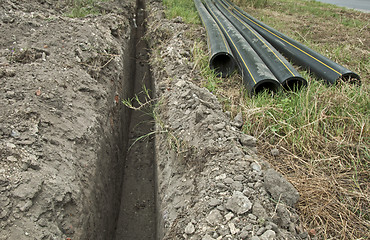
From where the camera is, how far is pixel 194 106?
Result: 9.16 ft

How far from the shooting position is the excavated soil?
1.81m

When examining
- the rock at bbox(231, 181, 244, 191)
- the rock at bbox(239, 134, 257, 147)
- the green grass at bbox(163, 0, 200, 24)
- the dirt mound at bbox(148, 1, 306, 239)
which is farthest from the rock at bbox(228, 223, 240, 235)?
the green grass at bbox(163, 0, 200, 24)

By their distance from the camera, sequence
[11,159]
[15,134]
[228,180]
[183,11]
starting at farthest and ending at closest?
[183,11] < [15,134] < [11,159] < [228,180]

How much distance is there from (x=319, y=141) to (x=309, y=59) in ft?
5.31

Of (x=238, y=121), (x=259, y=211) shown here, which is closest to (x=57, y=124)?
(x=238, y=121)

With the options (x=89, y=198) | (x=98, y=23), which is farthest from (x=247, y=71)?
(x=98, y=23)

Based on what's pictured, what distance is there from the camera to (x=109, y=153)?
315 cm

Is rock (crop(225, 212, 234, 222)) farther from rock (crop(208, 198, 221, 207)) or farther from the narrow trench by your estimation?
the narrow trench

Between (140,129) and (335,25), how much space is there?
5.31 meters

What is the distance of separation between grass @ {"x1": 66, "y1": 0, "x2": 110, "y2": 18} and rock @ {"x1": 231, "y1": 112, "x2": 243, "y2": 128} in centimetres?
398

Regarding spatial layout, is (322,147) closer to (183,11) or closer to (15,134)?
(15,134)

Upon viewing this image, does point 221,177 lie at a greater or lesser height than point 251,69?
lesser

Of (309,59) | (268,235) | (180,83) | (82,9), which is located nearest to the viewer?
(268,235)

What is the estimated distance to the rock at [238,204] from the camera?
170 cm
